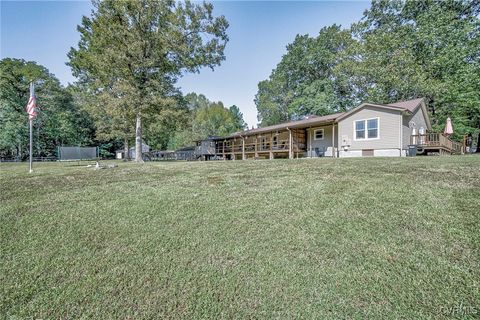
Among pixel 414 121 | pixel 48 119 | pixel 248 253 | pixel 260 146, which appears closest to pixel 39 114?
pixel 48 119

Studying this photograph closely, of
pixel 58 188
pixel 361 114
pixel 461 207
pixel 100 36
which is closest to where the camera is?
pixel 461 207

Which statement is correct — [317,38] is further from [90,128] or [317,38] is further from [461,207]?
[90,128]

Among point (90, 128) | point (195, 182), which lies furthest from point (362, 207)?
point (90, 128)

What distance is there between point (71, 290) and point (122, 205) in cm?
217

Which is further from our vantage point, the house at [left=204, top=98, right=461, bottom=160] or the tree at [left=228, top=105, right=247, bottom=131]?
the tree at [left=228, top=105, right=247, bottom=131]

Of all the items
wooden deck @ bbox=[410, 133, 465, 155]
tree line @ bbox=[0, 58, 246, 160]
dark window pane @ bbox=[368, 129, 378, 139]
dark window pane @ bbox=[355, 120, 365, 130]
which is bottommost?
wooden deck @ bbox=[410, 133, 465, 155]

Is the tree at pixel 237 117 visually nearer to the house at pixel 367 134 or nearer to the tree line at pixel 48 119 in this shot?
the tree line at pixel 48 119

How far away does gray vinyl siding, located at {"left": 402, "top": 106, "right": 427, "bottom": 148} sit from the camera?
13.2 m

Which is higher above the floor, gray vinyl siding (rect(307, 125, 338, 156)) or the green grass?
gray vinyl siding (rect(307, 125, 338, 156))

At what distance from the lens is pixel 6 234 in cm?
334

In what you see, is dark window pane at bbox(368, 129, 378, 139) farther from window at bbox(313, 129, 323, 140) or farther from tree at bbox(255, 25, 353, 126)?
tree at bbox(255, 25, 353, 126)

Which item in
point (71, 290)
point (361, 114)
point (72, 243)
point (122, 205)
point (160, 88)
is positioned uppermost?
point (160, 88)

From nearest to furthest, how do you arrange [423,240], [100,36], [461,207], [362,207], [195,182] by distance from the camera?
[423,240]
[461,207]
[362,207]
[195,182]
[100,36]

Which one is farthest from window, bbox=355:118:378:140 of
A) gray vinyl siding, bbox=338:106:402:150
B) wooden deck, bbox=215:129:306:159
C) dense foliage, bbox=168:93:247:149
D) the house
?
dense foliage, bbox=168:93:247:149
